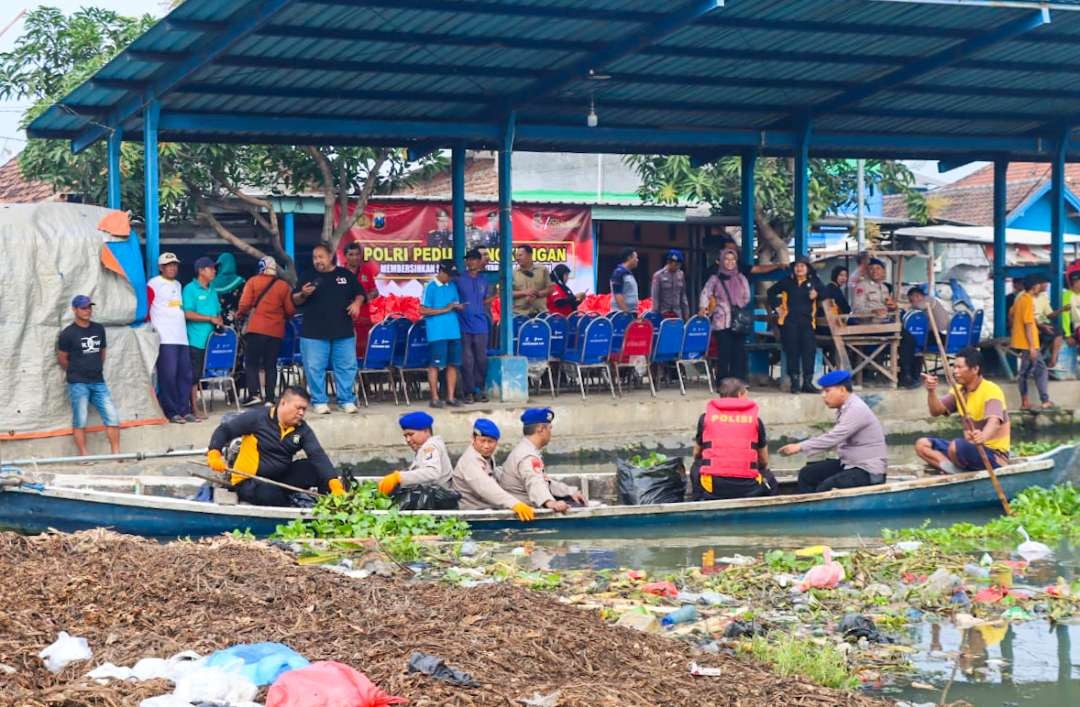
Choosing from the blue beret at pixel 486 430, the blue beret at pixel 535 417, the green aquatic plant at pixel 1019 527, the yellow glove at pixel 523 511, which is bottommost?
the green aquatic plant at pixel 1019 527

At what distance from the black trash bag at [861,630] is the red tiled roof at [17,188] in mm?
18794

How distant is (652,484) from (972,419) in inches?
130

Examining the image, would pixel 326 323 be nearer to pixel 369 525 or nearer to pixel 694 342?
pixel 694 342

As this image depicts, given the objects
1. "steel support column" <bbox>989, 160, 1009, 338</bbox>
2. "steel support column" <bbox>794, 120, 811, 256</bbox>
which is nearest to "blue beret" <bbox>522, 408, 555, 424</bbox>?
"steel support column" <bbox>794, 120, 811, 256</bbox>

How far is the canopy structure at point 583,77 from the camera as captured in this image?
50.3 ft

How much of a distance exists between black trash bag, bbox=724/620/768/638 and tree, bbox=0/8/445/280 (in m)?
12.9

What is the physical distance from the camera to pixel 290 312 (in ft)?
55.1

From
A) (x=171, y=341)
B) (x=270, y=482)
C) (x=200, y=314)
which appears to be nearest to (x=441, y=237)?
(x=200, y=314)

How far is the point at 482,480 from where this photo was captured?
1245cm

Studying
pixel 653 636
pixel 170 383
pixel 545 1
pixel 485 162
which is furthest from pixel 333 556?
pixel 485 162

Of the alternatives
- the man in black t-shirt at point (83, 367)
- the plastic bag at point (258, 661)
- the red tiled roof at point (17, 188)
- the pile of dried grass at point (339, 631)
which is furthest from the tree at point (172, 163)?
the plastic bag at point (258, 661)

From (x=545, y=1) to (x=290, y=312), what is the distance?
4.62 meters

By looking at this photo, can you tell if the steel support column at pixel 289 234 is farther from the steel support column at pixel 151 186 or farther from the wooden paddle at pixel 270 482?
the wooden paddle at pixel 270 482

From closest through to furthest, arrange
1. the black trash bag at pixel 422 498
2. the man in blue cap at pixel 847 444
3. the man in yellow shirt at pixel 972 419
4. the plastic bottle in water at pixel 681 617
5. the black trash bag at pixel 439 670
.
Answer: the black trash bag at pixel 439 670 → the plastic bottle in water at pixel 681 617 → the black trash bag at pixel 422 498 → the man in blue cap at pixel 847 444 → the man in yellow shirt at pixel 972 419
